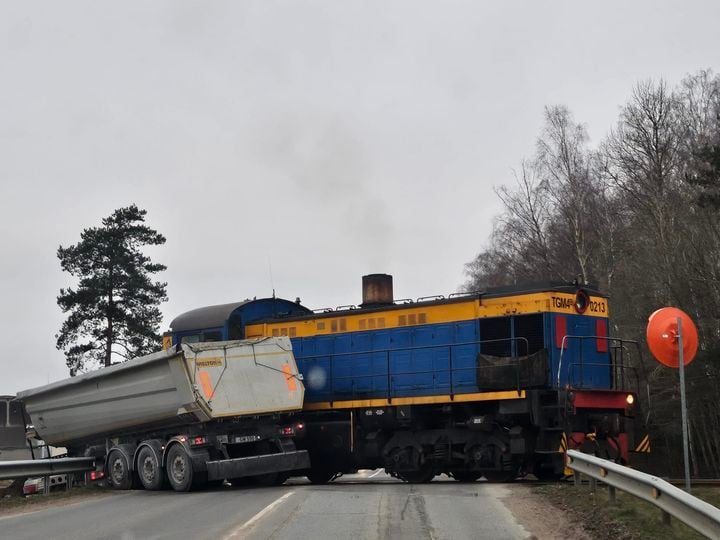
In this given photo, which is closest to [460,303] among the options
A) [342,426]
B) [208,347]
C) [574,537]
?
[342,426]

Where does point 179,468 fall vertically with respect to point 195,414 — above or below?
below

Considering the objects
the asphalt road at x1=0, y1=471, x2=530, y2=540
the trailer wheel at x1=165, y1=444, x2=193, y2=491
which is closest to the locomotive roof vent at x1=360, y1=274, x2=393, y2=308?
the asphalt road at x1=0, y1=471, x2=530, y2=540

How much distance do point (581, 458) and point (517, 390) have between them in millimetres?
3921

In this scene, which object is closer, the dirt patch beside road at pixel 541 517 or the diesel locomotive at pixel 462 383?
the dirt patch beside road at pixel 541 517

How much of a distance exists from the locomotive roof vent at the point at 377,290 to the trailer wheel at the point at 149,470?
607cm

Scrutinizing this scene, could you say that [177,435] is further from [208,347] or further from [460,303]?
[460,303]

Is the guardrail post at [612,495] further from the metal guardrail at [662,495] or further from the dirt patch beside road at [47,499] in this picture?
the dirt patch beside road at [47,499]

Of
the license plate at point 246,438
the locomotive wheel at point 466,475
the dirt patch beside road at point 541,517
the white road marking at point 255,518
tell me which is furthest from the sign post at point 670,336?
the license plate at point 246,438

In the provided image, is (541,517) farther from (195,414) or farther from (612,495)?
(195,414)

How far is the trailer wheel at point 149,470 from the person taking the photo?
17.5 m

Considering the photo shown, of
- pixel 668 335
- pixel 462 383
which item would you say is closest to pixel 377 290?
pixel 462 383

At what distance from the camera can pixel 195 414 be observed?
55.0 feet

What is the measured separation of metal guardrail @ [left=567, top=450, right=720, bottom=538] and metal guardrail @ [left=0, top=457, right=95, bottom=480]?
447 inches

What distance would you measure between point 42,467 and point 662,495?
14.0 metres
